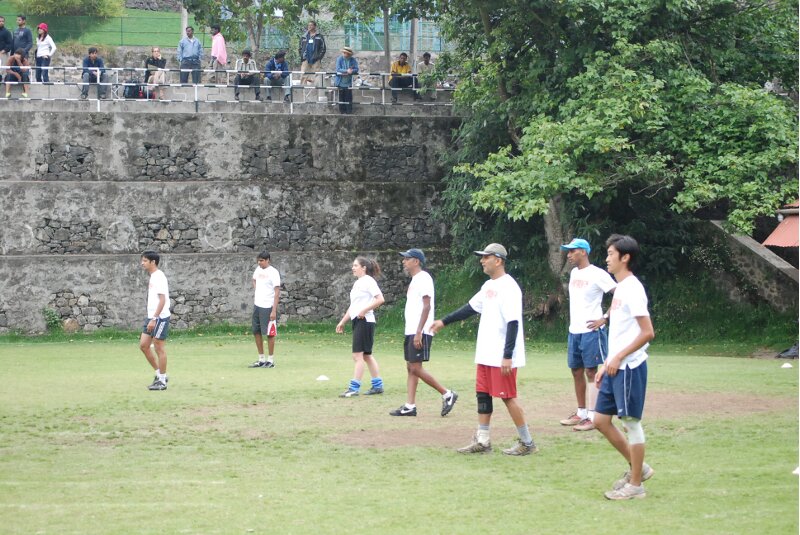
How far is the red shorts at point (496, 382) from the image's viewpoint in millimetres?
10047

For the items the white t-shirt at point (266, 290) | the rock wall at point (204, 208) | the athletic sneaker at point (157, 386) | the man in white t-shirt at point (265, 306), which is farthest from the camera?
the rock wall at point (204, 208)

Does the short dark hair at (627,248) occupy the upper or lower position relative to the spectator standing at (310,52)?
lower

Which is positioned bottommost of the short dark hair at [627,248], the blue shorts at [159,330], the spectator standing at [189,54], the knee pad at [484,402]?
the knee pad at [484,402]

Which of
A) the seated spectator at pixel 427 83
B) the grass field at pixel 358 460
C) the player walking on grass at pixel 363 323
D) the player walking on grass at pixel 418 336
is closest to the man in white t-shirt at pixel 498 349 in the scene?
the grass field at pixel 358 460

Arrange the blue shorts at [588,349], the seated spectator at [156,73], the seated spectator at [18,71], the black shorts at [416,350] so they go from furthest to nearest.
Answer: the seated spectator at [156,73]
the seated spectator at [18,71]
the black shorts at [416,350]
the blue shorts at [588,349]

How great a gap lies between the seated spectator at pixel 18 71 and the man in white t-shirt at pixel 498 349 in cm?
1879

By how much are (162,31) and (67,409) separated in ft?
103

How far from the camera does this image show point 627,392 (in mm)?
8438

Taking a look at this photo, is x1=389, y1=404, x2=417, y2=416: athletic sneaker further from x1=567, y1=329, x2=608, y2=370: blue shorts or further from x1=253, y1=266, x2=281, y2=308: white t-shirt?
x1=253, y1=266, x2=281, y2=308: white t-shirt

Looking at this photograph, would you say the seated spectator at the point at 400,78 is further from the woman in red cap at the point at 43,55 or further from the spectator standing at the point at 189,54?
the woman in red cap at the point at 43,55

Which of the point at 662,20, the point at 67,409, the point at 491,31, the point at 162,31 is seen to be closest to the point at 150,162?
the point at 491,31

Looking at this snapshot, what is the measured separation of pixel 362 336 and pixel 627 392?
638cm

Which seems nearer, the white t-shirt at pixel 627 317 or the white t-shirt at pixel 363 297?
the white t-shirt at pixel 627 317

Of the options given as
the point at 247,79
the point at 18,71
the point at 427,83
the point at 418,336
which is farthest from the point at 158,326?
the point at 247,79
